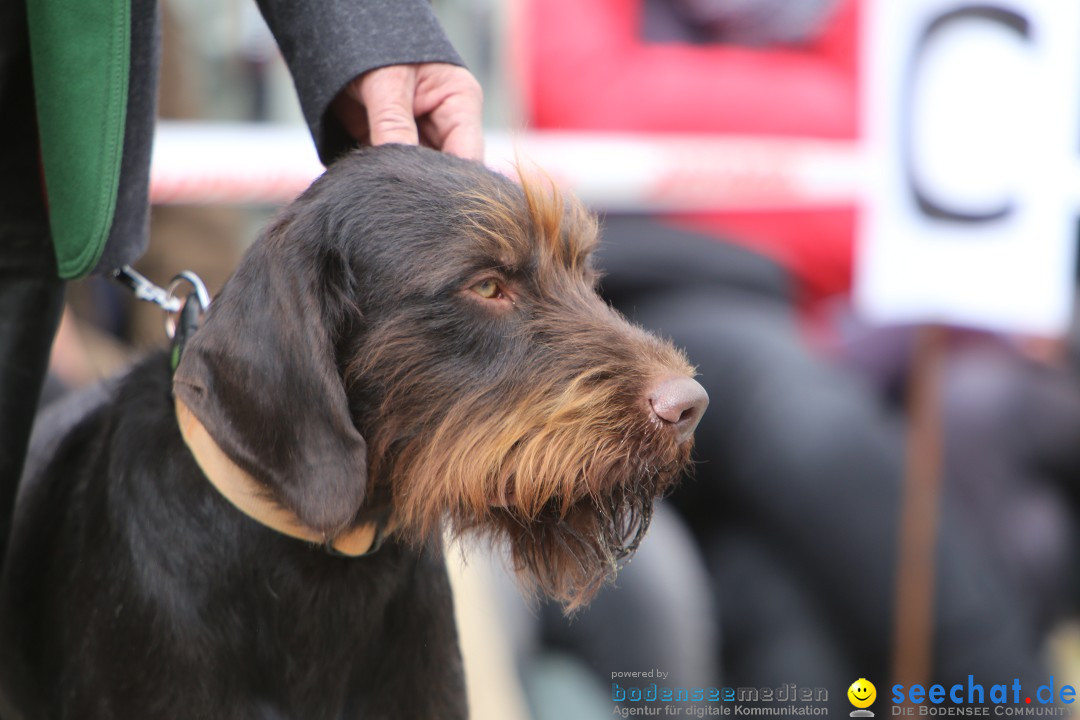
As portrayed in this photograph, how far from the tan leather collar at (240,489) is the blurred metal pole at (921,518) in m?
2.57

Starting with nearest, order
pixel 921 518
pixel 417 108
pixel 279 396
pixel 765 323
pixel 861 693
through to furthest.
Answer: pixel 279 396, pixel 417 108, pixel 861 693, pixel 921 518, pixel 765 323

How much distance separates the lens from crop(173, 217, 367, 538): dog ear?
182cm

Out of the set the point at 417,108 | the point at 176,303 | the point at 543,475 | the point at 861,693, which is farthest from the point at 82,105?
the point at 861,693

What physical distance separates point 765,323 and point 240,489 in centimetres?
313

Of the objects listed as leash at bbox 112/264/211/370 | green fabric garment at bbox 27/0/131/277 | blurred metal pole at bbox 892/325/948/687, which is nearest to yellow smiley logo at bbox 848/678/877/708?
blurred metal pole at bbox 892/325/948/687

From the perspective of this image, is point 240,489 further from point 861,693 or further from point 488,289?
point 861,693

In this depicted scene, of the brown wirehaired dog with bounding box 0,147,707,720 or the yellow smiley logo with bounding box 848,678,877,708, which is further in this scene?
the yellow smiley logo with bounding box 848,678,877,708

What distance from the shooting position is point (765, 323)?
15.3 feet

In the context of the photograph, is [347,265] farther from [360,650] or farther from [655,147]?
[655,147]

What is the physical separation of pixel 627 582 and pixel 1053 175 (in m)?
2.09

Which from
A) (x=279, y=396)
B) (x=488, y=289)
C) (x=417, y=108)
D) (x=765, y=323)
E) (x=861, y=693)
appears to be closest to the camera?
(x=279, y=396)

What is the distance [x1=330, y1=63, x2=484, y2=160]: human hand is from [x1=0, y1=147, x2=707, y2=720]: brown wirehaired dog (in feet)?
0.26

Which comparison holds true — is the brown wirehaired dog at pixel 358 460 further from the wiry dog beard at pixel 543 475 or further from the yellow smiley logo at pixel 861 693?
the yellow smiley logo at pixel 861 693

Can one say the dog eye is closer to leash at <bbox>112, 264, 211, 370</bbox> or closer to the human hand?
the human hand
